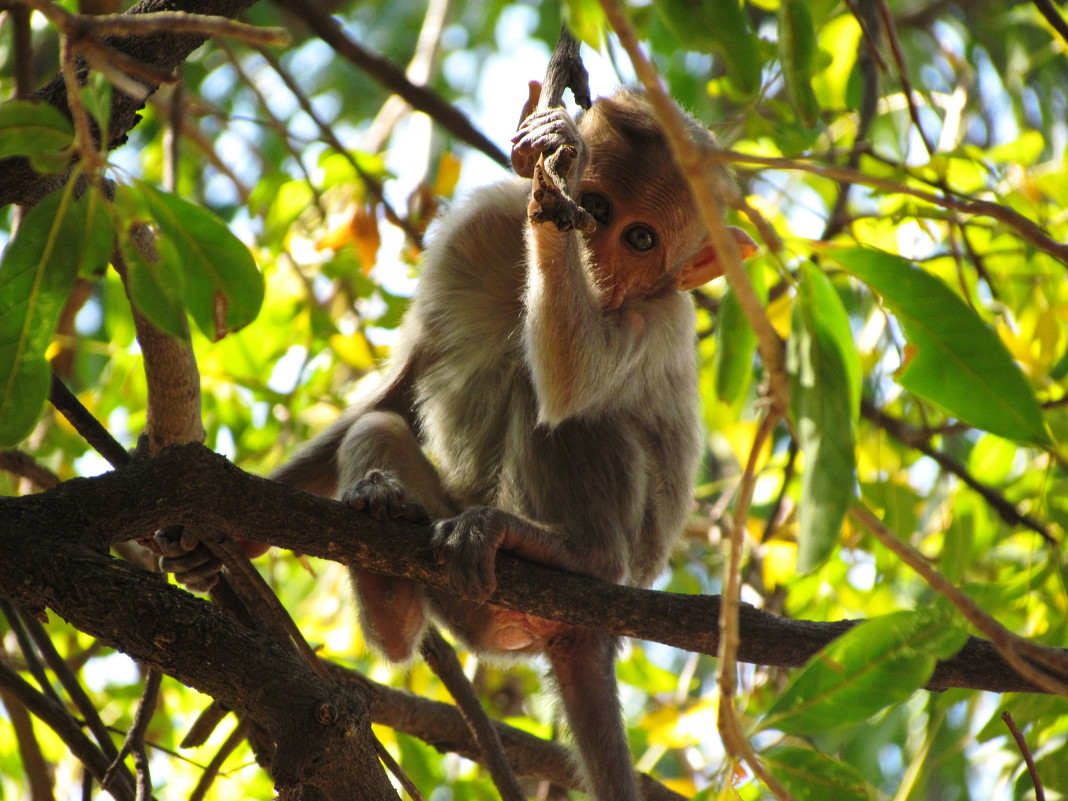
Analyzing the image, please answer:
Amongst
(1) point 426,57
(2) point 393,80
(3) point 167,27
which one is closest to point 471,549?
(3) point 167,27

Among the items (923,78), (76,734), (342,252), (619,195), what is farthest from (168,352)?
(923,78)

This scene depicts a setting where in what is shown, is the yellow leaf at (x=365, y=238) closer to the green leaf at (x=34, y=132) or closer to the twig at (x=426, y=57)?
the twig at (x=426, y=57)

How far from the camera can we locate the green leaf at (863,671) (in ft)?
5.98

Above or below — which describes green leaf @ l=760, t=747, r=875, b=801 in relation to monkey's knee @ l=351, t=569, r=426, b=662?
below

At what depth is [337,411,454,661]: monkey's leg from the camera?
3320 mm

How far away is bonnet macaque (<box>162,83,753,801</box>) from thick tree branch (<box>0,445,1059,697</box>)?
38 centimetres

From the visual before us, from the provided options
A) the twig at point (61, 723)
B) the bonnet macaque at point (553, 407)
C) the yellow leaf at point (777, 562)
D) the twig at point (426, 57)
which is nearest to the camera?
the twig at point (61, 723)

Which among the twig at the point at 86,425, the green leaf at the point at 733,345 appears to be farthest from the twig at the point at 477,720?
the green leaf at the point at 733,345

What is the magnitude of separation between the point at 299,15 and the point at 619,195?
1.55 meters

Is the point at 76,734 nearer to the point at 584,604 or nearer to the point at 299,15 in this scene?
the point at 584,604

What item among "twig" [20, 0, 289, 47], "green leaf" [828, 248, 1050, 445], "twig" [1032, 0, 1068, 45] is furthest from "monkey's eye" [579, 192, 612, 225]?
"twig" [20, 0, 289, 47]

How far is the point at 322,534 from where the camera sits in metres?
2.55

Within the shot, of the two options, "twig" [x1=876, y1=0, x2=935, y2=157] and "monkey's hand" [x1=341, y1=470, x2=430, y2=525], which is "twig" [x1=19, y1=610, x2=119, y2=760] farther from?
"twig" [x1=876, y1=0, x2=935, y2=157]

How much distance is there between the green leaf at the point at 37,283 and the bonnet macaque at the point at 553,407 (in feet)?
4.24
